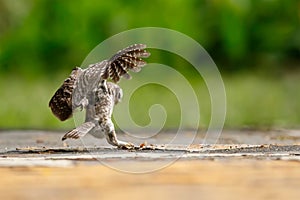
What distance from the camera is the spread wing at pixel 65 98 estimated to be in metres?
3.08

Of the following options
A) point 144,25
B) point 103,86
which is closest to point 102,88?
point 103,86

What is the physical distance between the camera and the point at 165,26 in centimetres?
609

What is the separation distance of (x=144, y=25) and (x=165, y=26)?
0.12m

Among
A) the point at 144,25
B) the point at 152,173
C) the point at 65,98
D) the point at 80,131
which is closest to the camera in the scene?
the point at 152,173

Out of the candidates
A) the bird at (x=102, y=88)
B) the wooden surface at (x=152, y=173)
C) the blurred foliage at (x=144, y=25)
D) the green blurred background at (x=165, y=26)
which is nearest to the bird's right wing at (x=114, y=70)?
the bird at (x=102, y=88)

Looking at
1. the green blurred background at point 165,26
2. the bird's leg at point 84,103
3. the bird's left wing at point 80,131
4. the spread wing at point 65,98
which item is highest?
the green blurred background at point 165,26

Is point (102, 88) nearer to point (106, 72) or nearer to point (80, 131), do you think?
point (106, 72)

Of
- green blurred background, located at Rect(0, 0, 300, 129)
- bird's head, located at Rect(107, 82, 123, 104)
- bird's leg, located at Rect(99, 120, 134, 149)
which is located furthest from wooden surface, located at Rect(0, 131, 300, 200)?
green blurred background, located at Rect(0, 0, 300, 129)

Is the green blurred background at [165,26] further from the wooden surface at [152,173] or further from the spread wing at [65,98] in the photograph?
the wooden surface at [152,173]

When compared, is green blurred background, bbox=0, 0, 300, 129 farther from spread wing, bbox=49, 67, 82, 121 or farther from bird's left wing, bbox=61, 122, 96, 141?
bird's left wing, bbox=61, 122, 96, 141

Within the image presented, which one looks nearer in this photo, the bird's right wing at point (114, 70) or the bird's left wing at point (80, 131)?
the bird's left wing at point (80, 131)

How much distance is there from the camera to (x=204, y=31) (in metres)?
6.46

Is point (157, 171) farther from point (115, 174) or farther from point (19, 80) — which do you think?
point (19, 80)

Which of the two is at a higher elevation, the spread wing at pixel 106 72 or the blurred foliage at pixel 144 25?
the blurred foliage at pixel 144 25
